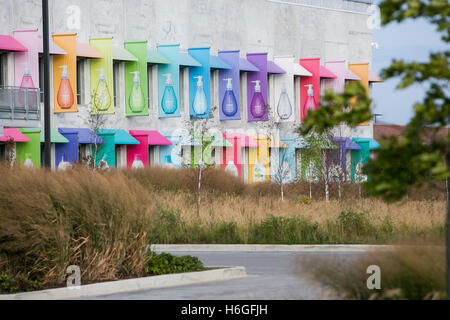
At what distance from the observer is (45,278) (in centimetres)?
1416

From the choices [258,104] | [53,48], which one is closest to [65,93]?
[53,48]

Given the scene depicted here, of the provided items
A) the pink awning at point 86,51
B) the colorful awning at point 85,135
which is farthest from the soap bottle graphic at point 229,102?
the colorful awning at point 85,135

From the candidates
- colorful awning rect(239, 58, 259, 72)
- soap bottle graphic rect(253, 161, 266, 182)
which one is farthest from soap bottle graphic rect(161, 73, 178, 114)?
soap bottle graphic rect(253, 161, 266, 182)

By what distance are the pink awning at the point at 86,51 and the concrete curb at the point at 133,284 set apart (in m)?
27.0

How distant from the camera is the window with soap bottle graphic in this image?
42406mm

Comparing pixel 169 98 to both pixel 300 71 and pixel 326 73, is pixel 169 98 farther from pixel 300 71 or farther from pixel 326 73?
pixel 326 73

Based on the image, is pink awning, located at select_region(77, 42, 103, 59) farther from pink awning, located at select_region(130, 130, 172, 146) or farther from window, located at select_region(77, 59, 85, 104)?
pink awning, located at select_region(130, 130, 172, 146)

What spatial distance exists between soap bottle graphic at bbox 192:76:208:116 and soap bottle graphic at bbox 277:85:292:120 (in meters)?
6.26

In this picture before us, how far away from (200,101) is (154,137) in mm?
3645

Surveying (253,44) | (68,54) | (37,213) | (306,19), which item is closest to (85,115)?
(68,54)

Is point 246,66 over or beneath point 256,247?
over

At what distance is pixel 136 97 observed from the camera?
1768 inches

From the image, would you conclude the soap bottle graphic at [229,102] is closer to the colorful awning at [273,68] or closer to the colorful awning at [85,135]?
the colorful awning at [273,68]

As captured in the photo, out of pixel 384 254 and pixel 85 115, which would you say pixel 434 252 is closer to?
pixel 384 254
